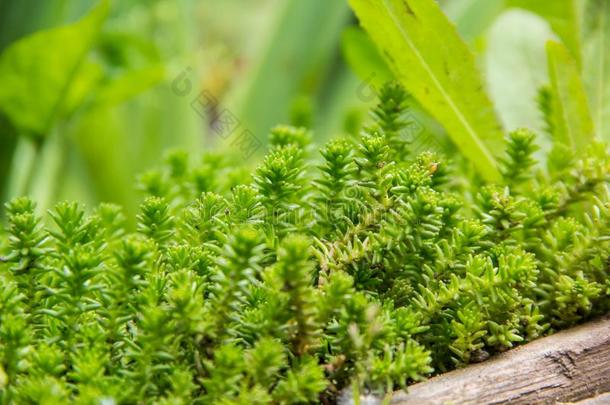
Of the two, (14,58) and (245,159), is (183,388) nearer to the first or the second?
(245,159)

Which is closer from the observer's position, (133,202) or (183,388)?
(183,388)

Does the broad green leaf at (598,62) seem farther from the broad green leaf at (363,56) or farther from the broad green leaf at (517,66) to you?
the broad green leaf at (363,56)

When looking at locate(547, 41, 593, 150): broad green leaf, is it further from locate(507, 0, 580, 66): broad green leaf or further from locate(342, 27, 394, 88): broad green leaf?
locate(342, 27, 394, 88): broad green leaf

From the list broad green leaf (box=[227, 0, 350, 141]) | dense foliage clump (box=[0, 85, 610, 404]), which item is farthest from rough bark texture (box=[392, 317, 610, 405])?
broad green leaf (box=[227, 0, 350, 141])

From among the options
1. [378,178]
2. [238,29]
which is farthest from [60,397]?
[238,29]

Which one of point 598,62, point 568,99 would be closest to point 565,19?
point 598,62

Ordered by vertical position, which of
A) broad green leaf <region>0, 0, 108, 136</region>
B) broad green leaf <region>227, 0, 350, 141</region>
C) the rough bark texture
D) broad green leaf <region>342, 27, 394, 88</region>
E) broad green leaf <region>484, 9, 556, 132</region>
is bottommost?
the rough bark texture

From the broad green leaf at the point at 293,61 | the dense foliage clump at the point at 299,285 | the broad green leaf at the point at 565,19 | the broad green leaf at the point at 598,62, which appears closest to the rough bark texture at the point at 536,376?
the dense foliage clump at the point at 299,285
